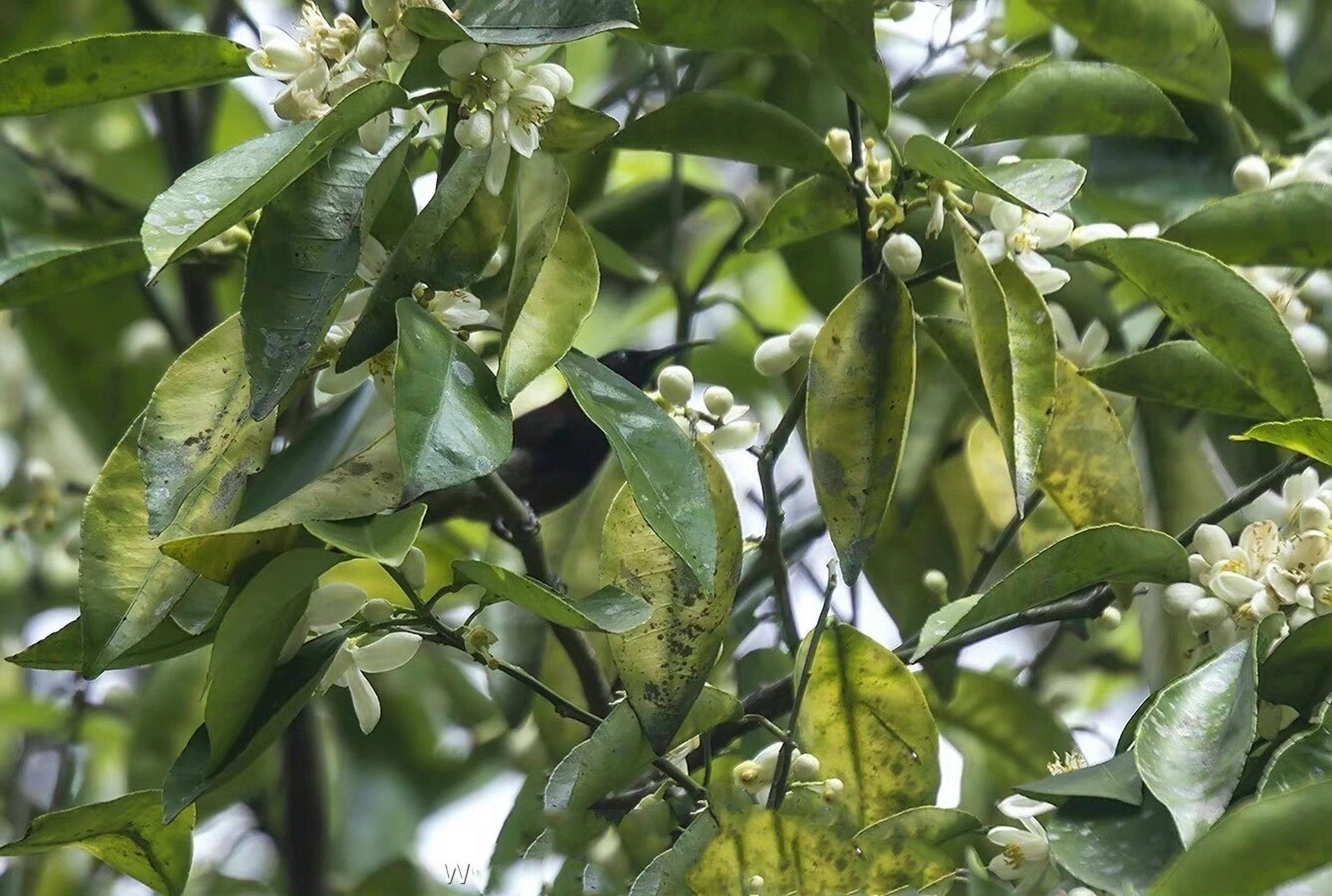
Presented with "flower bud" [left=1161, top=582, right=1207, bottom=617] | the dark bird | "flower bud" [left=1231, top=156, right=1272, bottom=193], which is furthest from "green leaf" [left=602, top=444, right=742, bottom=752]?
the dark bird

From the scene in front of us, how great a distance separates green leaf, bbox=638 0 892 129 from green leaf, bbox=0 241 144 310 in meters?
0.32

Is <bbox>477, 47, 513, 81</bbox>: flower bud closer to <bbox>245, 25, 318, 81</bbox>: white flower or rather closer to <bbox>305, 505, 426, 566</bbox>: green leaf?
<bbox>245, 25, 318, 81</bbox>: white flower

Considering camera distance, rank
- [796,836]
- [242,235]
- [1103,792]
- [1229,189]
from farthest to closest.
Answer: [1229,189]
[242,235]
[796,836]
[1103,792]

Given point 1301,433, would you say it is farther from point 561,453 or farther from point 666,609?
point 561,453

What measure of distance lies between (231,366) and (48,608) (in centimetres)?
94

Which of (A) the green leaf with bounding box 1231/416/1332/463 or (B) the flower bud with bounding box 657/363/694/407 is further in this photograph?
(B) the flower bud with bounding box 657/363/694/407

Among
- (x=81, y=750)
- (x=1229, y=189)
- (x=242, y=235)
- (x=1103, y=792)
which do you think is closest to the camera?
(x=1103, y=792)

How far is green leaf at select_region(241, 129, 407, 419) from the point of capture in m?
0.65

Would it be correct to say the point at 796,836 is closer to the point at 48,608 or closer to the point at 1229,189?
the point at 1229,189

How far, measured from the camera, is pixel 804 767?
796 millimetres

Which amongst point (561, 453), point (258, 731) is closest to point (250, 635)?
point (258, 731)

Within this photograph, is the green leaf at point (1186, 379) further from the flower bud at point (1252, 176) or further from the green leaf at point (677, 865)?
the green leaf at point (677, 865)

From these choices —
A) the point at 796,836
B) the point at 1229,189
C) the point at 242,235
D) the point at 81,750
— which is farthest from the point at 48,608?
the point at 1229,189

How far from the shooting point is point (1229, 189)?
1.08 meters
